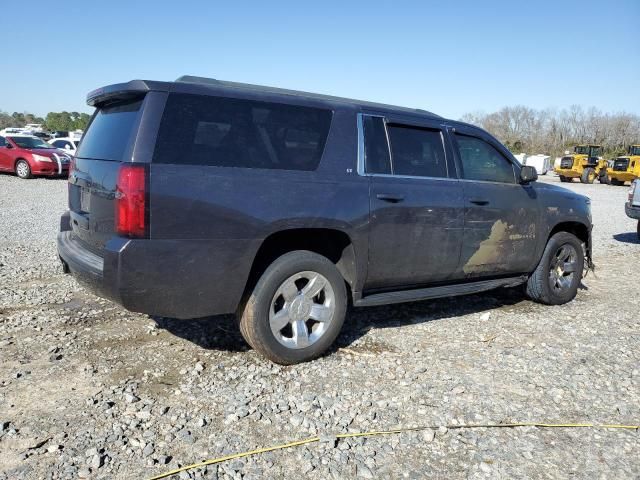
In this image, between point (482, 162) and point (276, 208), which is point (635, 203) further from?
point (276, 208)

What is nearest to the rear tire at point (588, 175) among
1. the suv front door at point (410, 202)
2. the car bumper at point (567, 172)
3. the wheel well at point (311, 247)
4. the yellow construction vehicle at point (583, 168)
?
the yellow construction vehicle at point (583, 168)

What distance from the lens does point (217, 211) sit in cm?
342

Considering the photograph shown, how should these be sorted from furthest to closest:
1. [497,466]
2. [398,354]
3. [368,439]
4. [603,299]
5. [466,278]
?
1. [603,299]
2. [466,278]
3. [398,354]
4. [368,439]
5. [497,466]

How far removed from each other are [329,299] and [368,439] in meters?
1.24

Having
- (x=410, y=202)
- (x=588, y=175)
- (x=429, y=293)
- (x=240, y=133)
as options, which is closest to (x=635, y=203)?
(x=429, y=293)

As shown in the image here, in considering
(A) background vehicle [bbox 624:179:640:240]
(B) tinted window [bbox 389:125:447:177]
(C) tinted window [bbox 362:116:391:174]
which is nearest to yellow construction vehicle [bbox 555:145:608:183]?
(A) background vehicle [bbox 624:179:640:240]

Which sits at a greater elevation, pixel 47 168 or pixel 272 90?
pixel 272 90

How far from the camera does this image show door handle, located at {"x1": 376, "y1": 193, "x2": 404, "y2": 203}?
4.15 m

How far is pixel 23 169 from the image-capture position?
19344 millimetres

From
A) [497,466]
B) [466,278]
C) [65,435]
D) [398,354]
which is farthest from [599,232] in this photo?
[65,435]

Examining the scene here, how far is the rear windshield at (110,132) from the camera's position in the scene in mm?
3463

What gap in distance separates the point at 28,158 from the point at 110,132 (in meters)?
18.0

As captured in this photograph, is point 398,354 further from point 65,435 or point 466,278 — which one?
point 65,435

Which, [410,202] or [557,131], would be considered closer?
[410,202]
